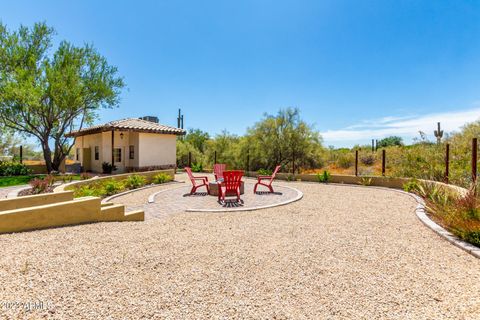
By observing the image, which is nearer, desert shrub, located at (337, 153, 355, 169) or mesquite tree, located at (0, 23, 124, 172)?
mesquite tree, located at (0, 23, 124, 172)

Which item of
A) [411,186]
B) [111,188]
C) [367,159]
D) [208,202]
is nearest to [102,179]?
[111,188]

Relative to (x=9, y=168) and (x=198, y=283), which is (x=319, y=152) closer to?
(x=198, y=283)

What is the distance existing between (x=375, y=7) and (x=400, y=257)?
1189cm

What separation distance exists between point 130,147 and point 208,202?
13327mm

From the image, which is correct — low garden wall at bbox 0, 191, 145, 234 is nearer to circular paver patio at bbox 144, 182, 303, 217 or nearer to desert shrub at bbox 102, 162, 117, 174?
circular paver patio at bbox 144, 182, 303, 217

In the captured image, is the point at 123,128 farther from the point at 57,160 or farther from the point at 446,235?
the point at 446,235

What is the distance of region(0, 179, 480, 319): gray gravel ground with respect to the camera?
2.59m

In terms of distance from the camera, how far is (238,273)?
11.1ft

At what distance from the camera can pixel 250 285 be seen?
10.1 feet

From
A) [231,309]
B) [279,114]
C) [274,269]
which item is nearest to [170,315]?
[231,309]

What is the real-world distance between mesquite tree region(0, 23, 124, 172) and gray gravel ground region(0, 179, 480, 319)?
15776 millimetres

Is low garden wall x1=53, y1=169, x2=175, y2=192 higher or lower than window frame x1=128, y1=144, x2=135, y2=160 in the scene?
lower

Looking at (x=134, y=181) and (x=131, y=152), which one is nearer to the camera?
(x=134, y=181)

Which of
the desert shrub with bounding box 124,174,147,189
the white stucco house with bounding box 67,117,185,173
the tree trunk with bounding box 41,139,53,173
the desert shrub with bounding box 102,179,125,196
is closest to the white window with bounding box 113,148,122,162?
the white stucco house with bounding box 67,117,185,173
